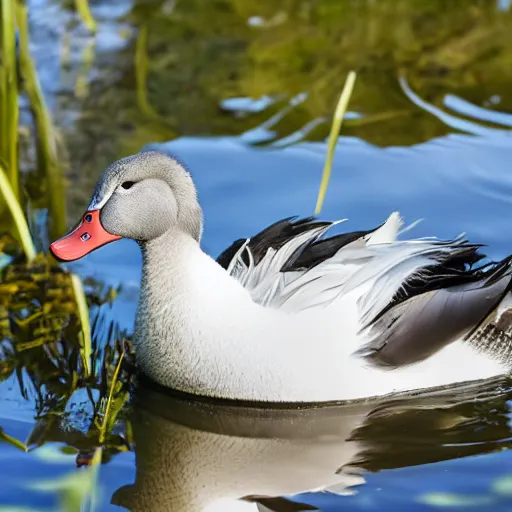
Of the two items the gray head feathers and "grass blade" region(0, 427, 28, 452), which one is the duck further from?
"grass blade" region(0, 427, 28, 452)

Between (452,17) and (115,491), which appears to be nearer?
(115,491)

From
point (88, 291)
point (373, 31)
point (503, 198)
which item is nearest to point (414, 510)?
point (88, 291)

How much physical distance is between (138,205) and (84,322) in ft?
1.93

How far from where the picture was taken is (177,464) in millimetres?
5312

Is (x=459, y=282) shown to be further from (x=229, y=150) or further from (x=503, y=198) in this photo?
(x=229, y=150)

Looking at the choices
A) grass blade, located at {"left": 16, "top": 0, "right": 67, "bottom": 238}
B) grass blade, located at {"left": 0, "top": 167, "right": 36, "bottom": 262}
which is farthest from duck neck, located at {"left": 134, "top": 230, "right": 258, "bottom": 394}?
grass blade, located at {"left": 16, "top": 0, "right": 67, "bottom": 238}

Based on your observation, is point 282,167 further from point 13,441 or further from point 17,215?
point 13,441

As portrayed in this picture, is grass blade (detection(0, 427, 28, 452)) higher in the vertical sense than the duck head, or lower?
lower

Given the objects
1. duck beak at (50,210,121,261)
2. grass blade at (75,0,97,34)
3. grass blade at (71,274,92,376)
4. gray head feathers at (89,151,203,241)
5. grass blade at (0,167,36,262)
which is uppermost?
grass blade at (75,0,97,34)

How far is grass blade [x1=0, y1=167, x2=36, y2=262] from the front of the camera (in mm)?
6180

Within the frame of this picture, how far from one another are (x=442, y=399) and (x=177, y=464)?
1.33 metres

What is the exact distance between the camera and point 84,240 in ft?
18.3

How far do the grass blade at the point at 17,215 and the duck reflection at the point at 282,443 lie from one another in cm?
126

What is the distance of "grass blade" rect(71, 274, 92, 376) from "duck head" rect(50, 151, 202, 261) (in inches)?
8.3
